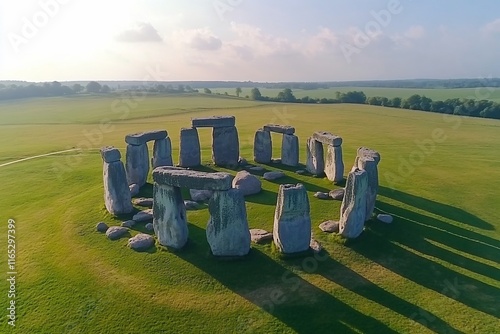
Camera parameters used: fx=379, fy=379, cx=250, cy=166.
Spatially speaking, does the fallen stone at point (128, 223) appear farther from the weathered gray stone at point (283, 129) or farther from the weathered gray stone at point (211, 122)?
the weathered gray stone at point (283, 129)

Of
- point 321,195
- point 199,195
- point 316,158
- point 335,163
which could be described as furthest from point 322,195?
point 199,195

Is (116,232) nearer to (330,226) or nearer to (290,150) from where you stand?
(330,226)

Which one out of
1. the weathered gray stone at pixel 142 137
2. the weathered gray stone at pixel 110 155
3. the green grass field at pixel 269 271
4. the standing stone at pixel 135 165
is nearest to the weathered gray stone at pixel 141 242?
the green grass field at pixel 269 271

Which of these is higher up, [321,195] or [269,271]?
[321,195]

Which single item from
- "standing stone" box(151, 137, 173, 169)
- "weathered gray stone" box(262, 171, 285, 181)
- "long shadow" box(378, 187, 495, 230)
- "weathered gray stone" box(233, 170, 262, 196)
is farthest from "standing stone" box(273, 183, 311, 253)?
"standing stone" box(151, 137, 173, 169)

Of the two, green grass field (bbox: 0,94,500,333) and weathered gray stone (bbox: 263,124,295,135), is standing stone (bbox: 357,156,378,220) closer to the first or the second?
green grass field (bbox: 0,94,500,333)

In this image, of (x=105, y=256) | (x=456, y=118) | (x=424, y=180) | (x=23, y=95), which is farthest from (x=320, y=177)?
(x=23, y=95)

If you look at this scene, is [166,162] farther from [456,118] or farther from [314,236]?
[456,118]
